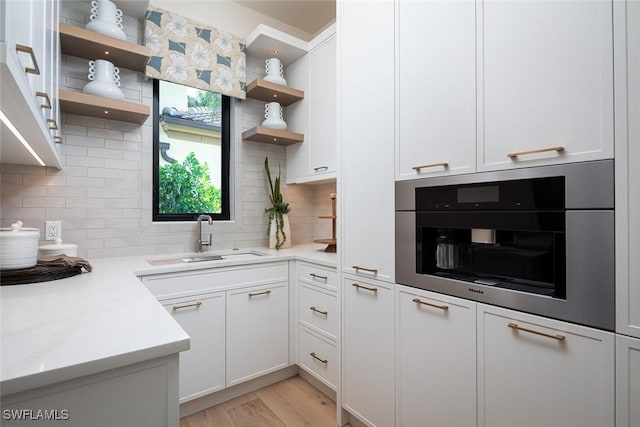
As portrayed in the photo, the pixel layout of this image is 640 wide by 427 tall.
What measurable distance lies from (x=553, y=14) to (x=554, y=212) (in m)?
0.65

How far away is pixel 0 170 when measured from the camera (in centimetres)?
186

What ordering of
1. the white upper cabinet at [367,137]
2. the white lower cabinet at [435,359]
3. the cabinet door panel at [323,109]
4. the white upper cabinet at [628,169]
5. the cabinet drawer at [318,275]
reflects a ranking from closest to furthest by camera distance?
the white upper cabinet at [628,169] < the white lower cabinet at [435,359] < the white upper cabinet at [367,137] < the cabinet drawer at [318,275] < the cabinet door panel at [323,109]

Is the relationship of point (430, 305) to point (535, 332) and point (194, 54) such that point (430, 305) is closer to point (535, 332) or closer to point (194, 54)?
point (535, 332)

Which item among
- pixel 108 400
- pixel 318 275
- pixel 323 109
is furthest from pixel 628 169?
pixel 323 109

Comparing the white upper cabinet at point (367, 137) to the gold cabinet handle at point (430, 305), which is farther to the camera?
the white upper cabinet at point (367, 137)

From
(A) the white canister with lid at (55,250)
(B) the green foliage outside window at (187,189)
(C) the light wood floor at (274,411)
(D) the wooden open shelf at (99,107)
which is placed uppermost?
(D) the wooden open shelf at (99,107)

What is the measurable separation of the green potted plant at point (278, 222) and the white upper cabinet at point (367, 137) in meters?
1.00

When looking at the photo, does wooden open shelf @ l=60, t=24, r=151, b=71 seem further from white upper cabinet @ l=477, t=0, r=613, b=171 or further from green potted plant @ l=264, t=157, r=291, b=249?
white upper cabinet @ l=477, t=0, r=613, b=171

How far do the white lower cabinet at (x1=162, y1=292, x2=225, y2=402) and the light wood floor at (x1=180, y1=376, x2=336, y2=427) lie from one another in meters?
0.16

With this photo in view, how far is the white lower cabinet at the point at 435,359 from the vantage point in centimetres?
128

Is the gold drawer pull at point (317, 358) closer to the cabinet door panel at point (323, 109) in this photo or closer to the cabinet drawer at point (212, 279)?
the cabinet drawer at point (212, 279)

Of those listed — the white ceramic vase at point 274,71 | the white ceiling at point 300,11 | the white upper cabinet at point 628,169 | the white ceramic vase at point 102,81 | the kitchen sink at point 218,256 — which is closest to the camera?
the white upper cabinet at point 628,169

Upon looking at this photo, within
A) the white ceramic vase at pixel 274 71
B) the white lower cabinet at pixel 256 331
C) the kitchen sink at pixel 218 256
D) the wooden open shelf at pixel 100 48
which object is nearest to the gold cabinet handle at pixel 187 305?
the white lower cabinet at pixel 256 331

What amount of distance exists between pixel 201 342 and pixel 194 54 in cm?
209
